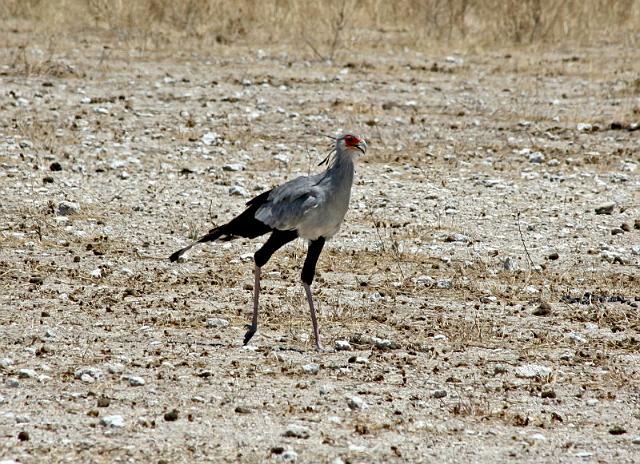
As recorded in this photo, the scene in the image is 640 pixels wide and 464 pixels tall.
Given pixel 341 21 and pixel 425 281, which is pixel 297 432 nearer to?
pixel 425 281

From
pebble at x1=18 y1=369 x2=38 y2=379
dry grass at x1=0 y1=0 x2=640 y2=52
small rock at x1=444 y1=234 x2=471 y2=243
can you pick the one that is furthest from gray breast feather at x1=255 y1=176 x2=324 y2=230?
dry grass at x1=0 y1=0 x2=640 y2=52

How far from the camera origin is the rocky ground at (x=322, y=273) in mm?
6297

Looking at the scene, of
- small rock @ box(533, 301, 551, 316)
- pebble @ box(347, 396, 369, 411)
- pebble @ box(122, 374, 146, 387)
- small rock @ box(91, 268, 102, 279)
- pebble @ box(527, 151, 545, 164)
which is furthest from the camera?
pebble @ box(527, 151, 545, 164)

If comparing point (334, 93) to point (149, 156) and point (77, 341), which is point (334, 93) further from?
point (77, 341)

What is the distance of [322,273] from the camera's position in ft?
31.7

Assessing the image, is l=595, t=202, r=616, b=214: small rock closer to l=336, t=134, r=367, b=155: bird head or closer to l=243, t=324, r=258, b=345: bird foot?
l=336, t=134, r=367, b=155: bird head

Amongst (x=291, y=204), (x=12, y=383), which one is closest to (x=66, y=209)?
(x=291, y=204)

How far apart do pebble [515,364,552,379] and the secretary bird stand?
126cm

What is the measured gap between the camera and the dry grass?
70.1 feet

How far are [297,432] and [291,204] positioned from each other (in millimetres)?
2095

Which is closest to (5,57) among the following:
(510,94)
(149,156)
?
(149,156)

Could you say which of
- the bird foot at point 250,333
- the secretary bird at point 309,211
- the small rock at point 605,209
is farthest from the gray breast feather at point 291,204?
the small rock at point 605,209

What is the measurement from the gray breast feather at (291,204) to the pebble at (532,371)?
1.65 metres

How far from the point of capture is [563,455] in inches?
237
